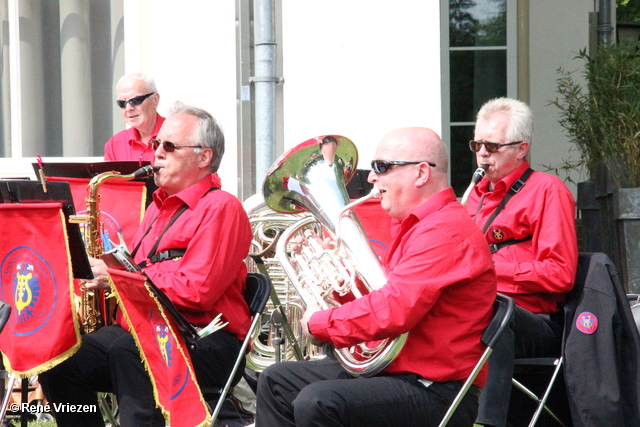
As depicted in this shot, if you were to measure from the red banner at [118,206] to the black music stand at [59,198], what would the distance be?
0.54 meters

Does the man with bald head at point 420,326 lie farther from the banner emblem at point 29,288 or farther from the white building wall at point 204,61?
the white building wall at point 204,61

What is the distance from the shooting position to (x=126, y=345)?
339 cm

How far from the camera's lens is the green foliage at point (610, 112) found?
623 centimetres

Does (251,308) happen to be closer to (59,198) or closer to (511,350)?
(59,198)

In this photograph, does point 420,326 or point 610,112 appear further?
point 610,112

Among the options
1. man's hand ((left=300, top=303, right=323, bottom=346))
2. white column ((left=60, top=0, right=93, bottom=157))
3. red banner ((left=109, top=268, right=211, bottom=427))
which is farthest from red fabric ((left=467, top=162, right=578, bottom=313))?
white column ((left=60, top=0, right=93, bottom=157))

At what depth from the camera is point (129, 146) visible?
511 centimetres

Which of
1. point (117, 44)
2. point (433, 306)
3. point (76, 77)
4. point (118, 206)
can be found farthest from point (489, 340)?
point (76, 77)

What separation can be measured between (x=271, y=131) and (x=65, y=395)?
187 centimetres

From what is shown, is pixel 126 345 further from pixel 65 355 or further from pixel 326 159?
pixel 326 159

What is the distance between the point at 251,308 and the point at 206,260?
320 millimetres

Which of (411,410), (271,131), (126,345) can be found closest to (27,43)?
(271,131)

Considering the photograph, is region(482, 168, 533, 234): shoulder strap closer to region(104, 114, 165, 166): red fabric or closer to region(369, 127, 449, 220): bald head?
region(369, 127, 449, 220): bald head

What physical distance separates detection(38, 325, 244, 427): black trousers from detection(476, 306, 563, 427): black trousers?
39.8 inches
